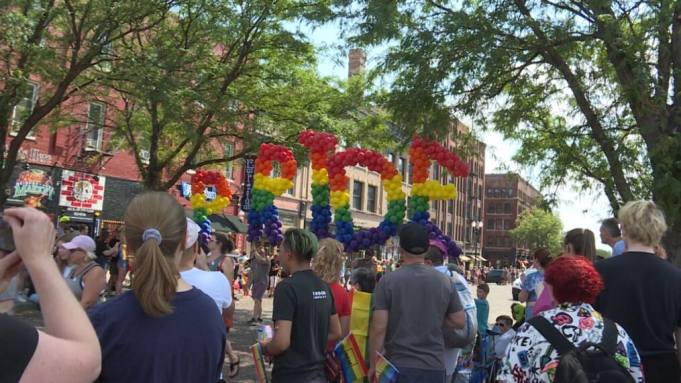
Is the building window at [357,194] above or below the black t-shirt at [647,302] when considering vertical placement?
above

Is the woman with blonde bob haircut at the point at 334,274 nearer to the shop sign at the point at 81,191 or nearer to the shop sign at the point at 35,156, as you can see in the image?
the shop sign at the point at 35,156

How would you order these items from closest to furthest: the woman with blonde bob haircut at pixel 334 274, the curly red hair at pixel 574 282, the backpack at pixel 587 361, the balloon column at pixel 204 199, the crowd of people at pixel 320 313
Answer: the crowd of people at pixel 320 313, the backpack at pixel 587 361, the curly red hair at pixel 574 282, the woman with blonde bob haircut at pixel 334 274, the balloon column at pixel 204 199

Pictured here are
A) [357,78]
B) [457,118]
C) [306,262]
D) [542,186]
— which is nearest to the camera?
[306,262]

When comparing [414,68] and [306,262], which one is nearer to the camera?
[306,262]

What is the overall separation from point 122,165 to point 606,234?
2040 cm

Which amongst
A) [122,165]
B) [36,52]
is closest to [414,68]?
[36,52]

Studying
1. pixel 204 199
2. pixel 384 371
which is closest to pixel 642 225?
pixel 384 371

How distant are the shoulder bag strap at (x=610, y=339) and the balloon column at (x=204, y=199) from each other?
299 inches

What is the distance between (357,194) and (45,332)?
3534 cm

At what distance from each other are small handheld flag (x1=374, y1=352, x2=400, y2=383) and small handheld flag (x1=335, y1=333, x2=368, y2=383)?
0.33 metres

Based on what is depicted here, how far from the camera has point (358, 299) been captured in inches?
184

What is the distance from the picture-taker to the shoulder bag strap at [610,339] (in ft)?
8.22

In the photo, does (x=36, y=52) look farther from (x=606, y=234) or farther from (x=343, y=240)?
(x=606, y=234)

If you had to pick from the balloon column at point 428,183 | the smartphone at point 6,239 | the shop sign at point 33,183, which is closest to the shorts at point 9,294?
the smartphone at point 6,239
